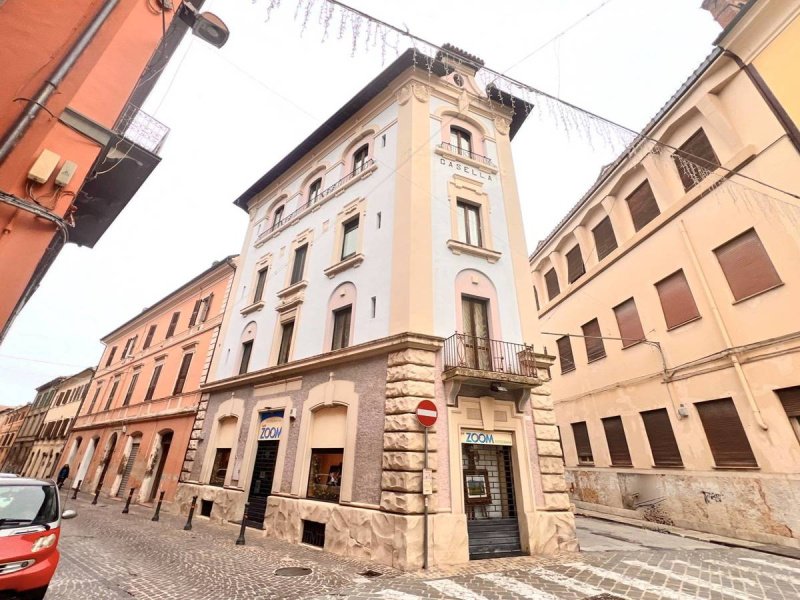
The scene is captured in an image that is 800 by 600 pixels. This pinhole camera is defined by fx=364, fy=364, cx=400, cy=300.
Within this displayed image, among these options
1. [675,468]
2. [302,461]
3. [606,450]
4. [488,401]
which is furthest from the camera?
[606,450]

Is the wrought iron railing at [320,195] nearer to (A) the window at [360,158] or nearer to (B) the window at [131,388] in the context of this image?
(A) the window at [360,158]

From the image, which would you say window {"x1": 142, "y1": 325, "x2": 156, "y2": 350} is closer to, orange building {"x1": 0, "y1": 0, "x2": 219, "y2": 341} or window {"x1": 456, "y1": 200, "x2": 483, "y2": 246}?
orange building {"x1": 0, "y1": 0, "x2": 219, "y2": 341}

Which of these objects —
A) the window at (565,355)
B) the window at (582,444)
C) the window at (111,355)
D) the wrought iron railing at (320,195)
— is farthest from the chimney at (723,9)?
the window at (111,355)

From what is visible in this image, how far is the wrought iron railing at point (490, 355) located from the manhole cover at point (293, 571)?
Answer: 5.07m

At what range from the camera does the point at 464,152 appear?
12945 millimetres

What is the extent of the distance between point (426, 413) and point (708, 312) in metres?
10.2

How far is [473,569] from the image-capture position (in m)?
6.93

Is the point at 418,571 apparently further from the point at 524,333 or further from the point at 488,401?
the point at 524,333

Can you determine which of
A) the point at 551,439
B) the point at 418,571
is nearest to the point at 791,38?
the point at 551,439

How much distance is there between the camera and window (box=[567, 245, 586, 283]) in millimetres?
18406

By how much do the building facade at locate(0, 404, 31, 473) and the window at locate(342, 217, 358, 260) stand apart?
56947 mm

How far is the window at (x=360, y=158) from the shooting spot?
45.0 ft

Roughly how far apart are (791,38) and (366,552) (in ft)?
58.2

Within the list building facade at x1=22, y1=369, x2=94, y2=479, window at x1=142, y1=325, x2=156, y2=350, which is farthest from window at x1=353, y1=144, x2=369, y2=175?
building facade at x1=22, y1=369, x2=94, y2=479
